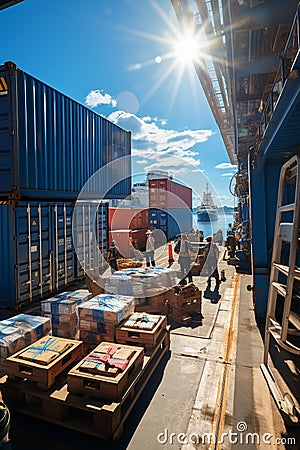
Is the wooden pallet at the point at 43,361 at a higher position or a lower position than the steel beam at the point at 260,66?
lower

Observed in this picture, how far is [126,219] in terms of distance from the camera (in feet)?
58.4

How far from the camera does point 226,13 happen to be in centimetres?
632

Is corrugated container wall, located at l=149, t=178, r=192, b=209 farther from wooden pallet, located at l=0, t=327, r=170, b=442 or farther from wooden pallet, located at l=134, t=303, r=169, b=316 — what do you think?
wooden pallet, located at l=0, t=327, r=170, b=442

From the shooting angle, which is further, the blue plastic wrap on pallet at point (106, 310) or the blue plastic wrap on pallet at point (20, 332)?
the blue plastic wrap on pallet at point (106, 310)

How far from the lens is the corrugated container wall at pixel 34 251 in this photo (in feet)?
23.0

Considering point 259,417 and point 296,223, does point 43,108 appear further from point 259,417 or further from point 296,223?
point 259,417

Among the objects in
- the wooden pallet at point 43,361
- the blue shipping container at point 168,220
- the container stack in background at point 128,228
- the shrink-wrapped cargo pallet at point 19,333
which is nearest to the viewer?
the wooden pallet at point 43,361

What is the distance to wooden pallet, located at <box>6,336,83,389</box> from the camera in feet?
11.2

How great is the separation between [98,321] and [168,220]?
18988 mm

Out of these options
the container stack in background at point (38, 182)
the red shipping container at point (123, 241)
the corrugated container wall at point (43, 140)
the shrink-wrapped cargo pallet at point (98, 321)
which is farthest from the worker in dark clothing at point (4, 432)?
the red shipping container at point (123, 241)

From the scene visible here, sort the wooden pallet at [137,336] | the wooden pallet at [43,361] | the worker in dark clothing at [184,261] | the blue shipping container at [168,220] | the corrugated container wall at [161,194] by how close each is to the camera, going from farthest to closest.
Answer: the corrugated container wall at [161,194] → the blue shipping container at [168,220] → the worker in dark clothing at [184,261] → the wooden pallet at [137,336] → the wooden pallet at [43,361]

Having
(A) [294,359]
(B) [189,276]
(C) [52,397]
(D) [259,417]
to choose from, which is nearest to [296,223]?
(D) [259,417]

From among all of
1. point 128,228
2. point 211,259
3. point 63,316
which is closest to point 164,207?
point 128,228

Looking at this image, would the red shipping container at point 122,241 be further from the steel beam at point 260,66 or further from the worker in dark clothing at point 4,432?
the worker in dark clothing at point 4,432
